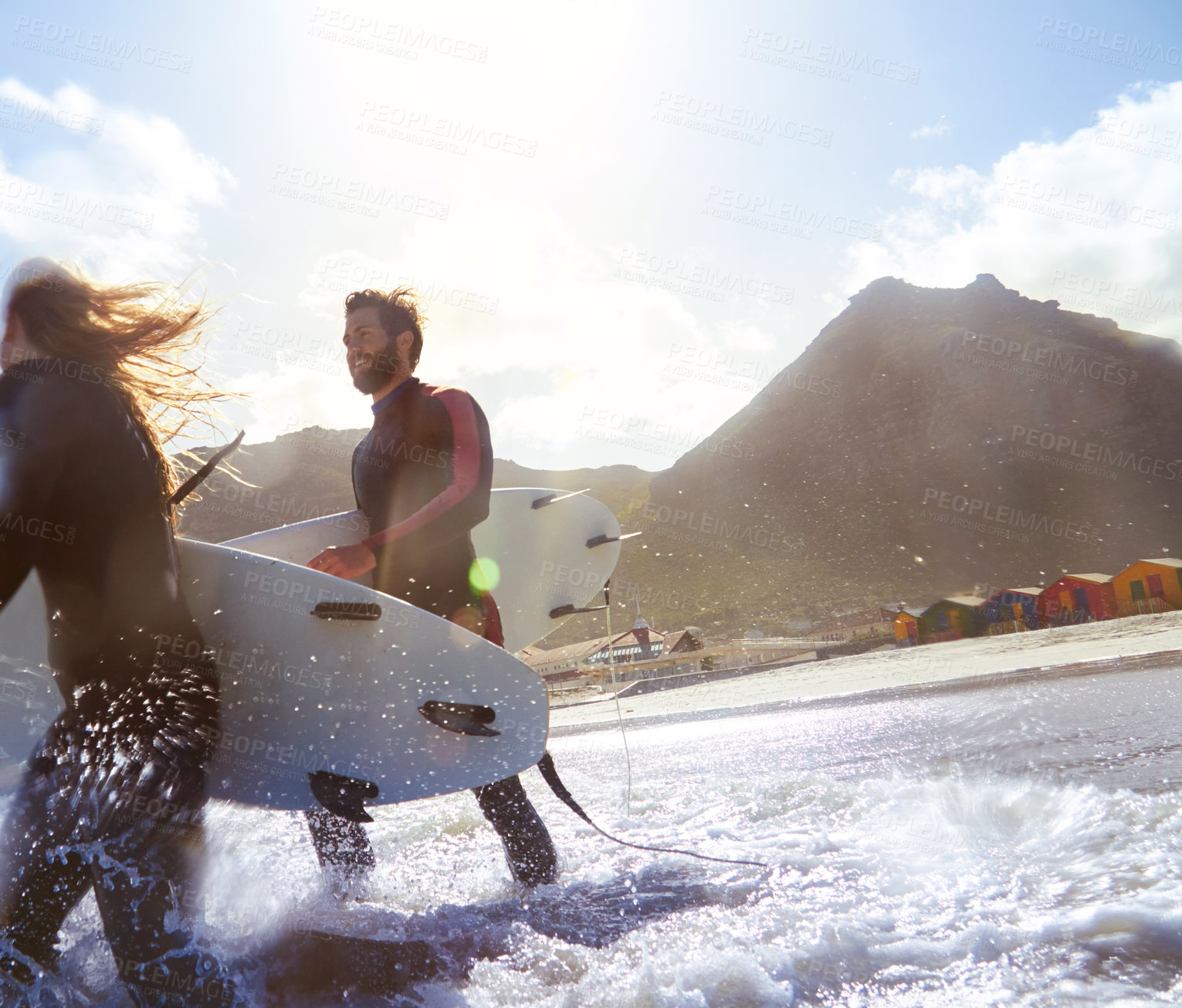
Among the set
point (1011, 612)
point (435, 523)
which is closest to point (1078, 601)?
point (1011, 612)

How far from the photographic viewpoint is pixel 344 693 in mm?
2299

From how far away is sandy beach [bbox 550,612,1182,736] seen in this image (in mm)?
14344

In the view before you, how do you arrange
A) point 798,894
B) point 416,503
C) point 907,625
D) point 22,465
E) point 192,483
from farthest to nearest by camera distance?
point 907,625, point 416,503, point 798,894, point 192,483, point 22,465

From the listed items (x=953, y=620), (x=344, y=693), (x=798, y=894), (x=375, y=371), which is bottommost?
(x=953, y=620)

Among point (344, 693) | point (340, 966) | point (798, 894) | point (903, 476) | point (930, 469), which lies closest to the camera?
point (340, 966)

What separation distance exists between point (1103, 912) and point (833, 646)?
4033 cm

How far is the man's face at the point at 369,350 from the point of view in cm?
294

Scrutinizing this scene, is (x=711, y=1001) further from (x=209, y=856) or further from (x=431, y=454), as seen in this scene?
(x=431, y=454)

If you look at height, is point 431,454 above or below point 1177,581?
above

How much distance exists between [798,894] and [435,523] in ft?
5.51

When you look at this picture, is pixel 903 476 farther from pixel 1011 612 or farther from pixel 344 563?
pixel 344 563

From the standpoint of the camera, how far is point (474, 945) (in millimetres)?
1942

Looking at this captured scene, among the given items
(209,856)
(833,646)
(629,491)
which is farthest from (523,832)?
(629,491)

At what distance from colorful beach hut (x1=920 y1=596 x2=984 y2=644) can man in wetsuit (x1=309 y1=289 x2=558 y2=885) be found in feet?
165
